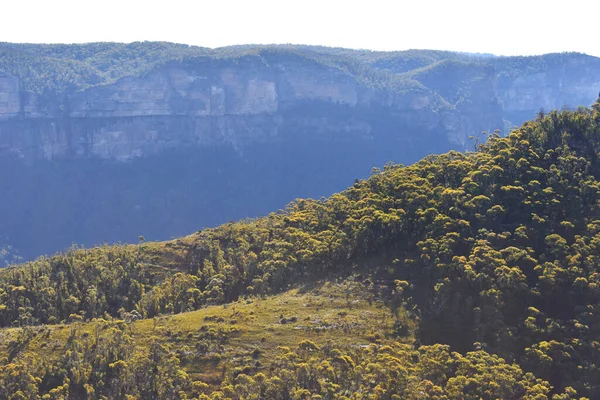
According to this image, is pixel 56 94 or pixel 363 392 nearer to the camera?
pixel 363 392

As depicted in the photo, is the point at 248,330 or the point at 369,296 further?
the point at 369,296

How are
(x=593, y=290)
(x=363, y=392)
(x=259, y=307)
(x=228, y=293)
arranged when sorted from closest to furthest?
1. (x=363, y=392)
2. (x=593, y=290)
3. (x=259, y=307)
4. (x=228, y=293)

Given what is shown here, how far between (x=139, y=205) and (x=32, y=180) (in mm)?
28862

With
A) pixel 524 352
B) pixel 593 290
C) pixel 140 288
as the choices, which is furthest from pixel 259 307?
pixel 593 290

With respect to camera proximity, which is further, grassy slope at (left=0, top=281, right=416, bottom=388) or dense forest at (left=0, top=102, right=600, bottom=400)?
grassy slope at (left=0, top=281, right=416, bottom=388)

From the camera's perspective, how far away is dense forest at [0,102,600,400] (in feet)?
151

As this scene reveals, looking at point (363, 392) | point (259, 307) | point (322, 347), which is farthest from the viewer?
point (259, 307)

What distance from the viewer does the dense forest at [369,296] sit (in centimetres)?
4597

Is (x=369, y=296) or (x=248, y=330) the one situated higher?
(x=369, y=296)

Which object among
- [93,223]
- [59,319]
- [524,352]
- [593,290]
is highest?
[593,290]

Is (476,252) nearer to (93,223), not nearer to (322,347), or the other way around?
(322,347)

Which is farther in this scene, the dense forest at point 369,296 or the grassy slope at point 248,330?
the grassy slope at point 248,330

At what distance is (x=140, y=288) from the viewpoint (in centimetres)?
6688

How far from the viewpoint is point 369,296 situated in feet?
192
